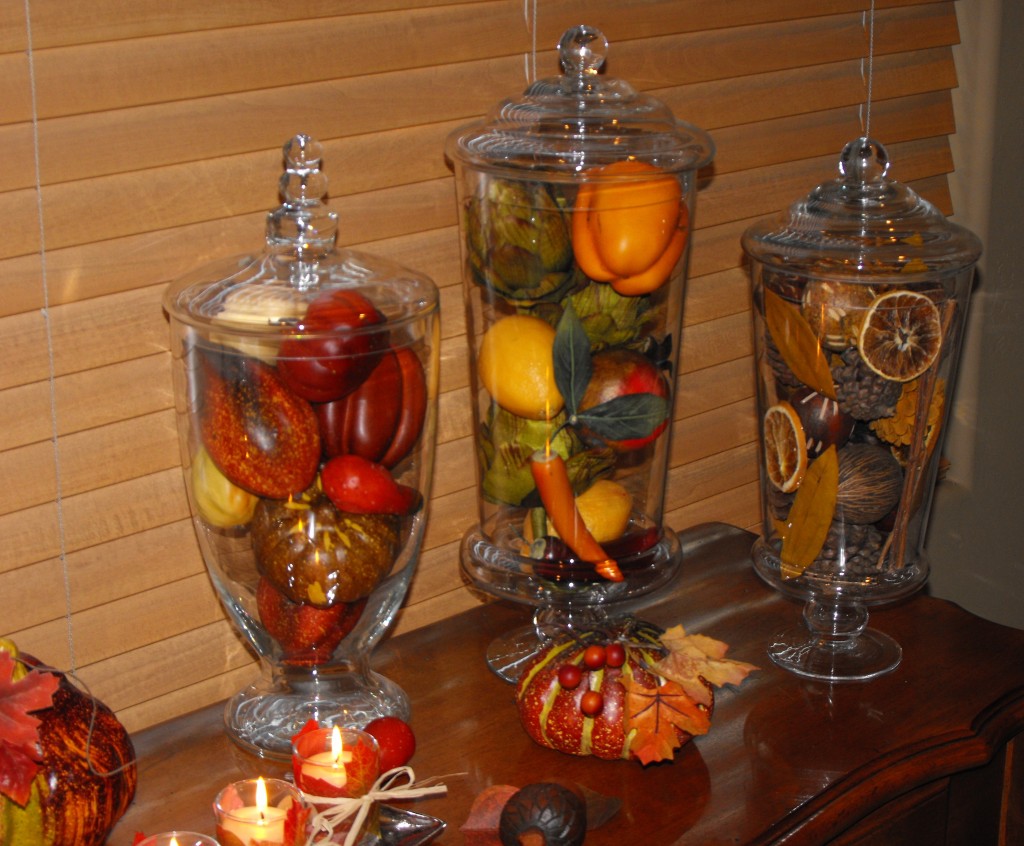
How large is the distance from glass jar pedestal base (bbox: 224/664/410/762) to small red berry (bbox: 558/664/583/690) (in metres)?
0.15

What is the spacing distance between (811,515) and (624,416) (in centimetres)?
19

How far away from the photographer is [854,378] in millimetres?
958

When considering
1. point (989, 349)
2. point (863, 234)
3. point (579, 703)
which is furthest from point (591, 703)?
point (989, 349)

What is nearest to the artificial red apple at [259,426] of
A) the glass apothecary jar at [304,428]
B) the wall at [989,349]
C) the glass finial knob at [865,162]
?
the glass apothecary jar at [304,428]

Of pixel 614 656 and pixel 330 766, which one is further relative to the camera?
pixel 614 656

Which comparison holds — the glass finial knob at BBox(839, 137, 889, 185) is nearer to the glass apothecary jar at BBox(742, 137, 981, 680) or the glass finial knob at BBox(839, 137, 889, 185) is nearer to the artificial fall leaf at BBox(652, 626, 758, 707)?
the glass apothecary jar at BBox(742, 137, 981, 680)

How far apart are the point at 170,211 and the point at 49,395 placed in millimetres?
168

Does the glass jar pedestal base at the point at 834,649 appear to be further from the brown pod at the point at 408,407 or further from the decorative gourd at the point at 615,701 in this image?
the brown pod at the point at 408,407

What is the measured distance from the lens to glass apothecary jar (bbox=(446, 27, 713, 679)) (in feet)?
3.07

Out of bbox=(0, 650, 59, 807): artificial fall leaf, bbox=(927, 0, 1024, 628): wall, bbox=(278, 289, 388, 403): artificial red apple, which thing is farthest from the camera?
bbox=(927, 0, 1024, 628): wall

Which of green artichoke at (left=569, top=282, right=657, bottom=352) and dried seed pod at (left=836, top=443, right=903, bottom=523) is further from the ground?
green artichoke at (left=569, top=282, right=657, bottom=352)

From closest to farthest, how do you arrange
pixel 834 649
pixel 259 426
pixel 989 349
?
pixel 259 426, pixel 834 649, pixel 989 349

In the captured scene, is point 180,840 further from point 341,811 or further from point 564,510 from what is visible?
point 564,510

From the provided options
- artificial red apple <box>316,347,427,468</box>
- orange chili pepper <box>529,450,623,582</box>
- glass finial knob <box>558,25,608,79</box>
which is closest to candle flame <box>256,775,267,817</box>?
artificial red apple <box>316,347,427,468</box>
